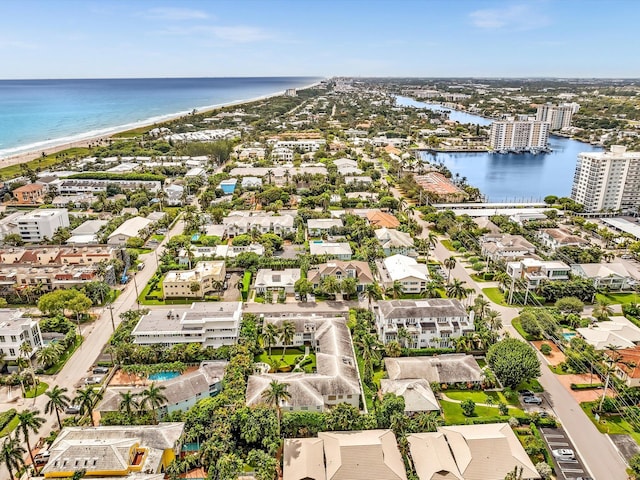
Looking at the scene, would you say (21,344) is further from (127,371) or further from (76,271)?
(76,271)

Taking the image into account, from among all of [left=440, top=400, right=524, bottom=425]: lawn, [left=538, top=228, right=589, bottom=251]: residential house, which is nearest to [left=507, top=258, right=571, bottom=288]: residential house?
[left=538, top=228, right=589, bottom=251]: residential house

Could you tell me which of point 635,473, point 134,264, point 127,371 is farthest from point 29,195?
point 635,473

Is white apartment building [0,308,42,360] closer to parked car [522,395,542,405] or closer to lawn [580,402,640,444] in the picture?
parked car [522,395,542,405]

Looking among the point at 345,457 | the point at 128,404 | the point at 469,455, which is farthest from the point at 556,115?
the point at 128,404

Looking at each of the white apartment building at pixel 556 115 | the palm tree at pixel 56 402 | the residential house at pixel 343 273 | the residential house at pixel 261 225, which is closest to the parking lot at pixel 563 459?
the residential house at pixel 343 273

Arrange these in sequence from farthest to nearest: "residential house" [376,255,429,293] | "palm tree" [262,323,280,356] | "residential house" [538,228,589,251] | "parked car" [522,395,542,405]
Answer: "residential house" [538,228,589,251]
"residential house" [376,255,429,293]
"palm tree" [262,323,280,356]
"parked car" [522,395,542,405]

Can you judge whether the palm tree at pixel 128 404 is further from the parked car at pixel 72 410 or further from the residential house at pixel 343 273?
the residential house at pixel 343 273

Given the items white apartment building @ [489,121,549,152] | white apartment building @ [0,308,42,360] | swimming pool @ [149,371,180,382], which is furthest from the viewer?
white apartment building @ [489,121,549,152]
